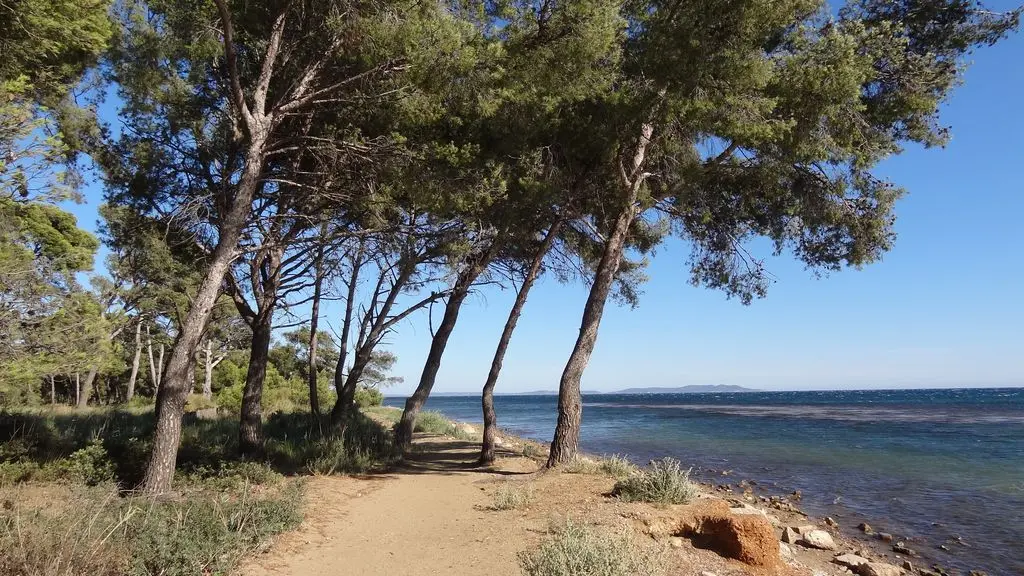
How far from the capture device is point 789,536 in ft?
25.6

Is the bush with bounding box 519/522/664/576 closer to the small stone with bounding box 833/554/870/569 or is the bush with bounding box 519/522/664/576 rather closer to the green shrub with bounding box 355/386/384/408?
the small stone with bounding box 833/554/870/569

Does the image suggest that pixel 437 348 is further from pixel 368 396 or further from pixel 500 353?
pixel 368 396

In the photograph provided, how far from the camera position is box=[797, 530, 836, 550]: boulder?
25.5 feet

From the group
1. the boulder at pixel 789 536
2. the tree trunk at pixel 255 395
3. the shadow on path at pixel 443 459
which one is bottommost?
the boulder at pixel 789 536

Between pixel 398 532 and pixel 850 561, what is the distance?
18.1 ft

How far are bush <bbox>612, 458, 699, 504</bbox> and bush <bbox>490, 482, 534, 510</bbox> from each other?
112 centimetres

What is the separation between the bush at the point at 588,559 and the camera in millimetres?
3857

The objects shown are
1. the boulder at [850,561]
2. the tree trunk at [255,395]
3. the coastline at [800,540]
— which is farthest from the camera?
the tree trunk at [255,395]

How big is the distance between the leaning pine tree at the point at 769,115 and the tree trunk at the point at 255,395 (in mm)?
5250

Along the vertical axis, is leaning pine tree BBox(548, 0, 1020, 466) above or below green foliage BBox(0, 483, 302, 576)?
above

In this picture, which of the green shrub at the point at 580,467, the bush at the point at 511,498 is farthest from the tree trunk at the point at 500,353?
the bush at the point at 511,498

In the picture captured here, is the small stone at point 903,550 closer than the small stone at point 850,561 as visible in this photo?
No

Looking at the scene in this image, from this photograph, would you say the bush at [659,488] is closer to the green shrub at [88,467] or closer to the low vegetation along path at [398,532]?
the low vegetation along path at [398,532]

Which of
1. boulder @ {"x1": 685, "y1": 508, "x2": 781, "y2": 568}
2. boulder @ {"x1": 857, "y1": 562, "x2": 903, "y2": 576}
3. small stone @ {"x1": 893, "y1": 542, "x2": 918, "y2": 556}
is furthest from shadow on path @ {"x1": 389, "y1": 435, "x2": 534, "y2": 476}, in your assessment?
→ small stone @ {"x1": 893, "y1": 542, "x2": 918, "y2": 556}
